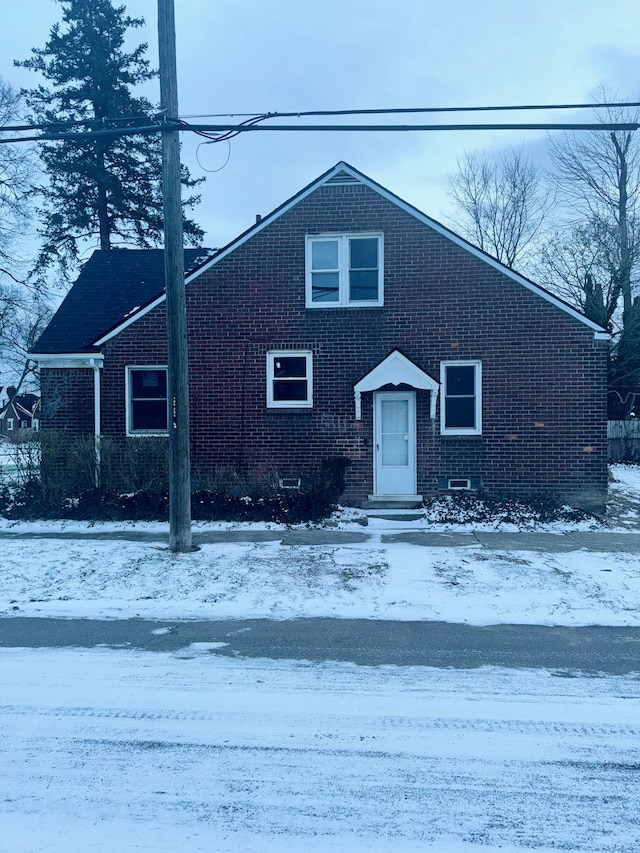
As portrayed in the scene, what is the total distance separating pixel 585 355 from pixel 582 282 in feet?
58.2

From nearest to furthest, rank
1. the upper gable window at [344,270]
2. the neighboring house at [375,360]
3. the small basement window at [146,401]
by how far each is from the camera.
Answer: the neighboring house at [375,360] → the upper gable window at [344,270] → the small basement window at [146,401]

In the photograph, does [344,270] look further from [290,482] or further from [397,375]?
[290,482]

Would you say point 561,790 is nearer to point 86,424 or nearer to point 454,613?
point 454,613

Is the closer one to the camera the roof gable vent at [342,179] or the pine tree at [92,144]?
the roof gable vent at [342,179]

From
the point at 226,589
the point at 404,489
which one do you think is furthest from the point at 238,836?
the point at 404,489

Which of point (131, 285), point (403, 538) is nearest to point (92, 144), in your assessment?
point (131, 285)

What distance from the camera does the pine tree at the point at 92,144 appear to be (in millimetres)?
29844

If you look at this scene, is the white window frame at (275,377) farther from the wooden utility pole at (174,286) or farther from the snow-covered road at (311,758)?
the snow-covered road at (311,758)

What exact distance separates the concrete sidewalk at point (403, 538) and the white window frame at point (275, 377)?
3129 millimetres

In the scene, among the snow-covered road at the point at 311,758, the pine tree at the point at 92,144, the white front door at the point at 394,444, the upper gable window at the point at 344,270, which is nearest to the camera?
the snow-covered road at the point at 311,758

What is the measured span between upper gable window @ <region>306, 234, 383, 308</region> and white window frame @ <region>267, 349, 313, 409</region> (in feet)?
3.44

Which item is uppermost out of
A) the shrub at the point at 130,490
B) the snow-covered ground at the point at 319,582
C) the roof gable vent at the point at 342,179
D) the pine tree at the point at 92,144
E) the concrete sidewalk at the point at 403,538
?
the pine tree at the point at 92,144

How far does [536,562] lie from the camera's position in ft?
29.8

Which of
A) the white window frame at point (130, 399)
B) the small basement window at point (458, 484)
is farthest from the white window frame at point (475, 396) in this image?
the white window frame at point (130, 399)
